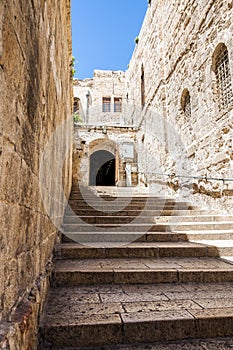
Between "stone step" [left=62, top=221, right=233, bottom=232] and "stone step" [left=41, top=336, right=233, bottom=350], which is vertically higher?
"stone step" [left=62, top=221, right=233, bottom=232]

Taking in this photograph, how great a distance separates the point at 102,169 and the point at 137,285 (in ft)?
50.7

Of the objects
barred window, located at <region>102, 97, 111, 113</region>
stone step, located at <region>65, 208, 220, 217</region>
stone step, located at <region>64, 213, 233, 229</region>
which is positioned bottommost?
stone step, located at <region>64, 213, 233, 229</region>

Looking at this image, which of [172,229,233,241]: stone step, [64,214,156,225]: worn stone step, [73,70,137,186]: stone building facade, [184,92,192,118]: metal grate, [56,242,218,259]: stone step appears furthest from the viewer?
[73,70,137,186]: stone building facade

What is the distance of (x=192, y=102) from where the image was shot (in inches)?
230

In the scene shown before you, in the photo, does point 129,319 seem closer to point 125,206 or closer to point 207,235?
point 207,235

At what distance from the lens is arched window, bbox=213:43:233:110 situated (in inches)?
182

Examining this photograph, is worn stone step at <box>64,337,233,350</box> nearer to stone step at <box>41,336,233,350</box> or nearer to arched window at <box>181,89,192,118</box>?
stone step at <box>41,336,233,350</box>

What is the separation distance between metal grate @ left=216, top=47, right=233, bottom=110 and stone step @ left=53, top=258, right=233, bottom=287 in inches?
127

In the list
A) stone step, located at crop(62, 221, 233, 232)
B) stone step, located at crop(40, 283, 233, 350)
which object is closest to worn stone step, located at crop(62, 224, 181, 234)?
stone step, located at crop(62, 221, 233, 232)

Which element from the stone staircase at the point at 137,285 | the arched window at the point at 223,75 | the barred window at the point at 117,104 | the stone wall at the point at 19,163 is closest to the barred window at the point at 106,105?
the barred window at the point at 117,104

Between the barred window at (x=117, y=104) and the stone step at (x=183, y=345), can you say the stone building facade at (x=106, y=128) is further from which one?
the stone step at (x=183, y=345)

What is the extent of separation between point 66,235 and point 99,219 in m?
0.85

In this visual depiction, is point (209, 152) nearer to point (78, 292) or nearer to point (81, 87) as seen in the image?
point (78, 292)

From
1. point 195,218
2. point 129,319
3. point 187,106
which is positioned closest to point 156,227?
point 195,218
